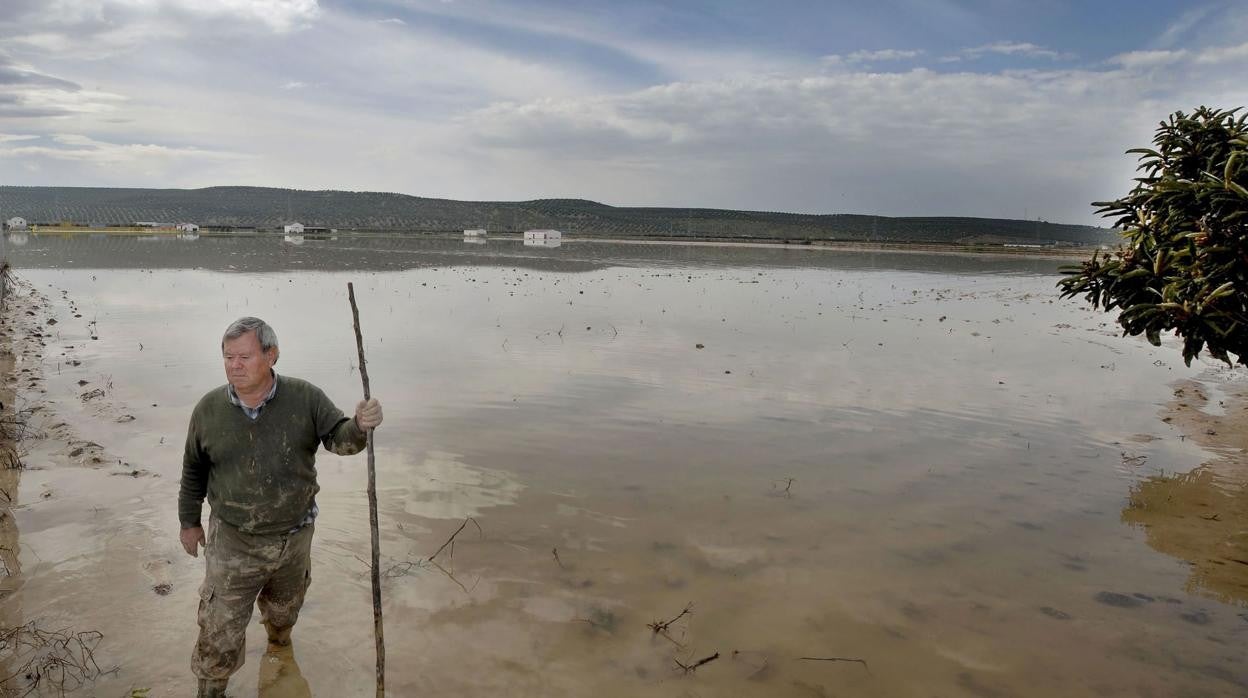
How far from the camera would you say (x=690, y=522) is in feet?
22.4

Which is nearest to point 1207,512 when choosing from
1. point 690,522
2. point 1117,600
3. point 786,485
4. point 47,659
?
point 1117,600

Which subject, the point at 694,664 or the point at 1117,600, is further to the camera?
the point at 1117,600

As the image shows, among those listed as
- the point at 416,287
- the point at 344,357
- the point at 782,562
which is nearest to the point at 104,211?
the point at 416,287

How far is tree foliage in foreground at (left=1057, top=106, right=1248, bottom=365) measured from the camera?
5746mm

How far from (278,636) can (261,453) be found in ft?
4.62

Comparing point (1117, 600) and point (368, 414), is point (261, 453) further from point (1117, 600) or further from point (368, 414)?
point (1117, 600)

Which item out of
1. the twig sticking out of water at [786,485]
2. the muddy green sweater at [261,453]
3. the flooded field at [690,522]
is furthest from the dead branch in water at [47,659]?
the twig sticking out of water at [786,485]

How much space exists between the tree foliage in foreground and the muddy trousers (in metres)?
6.34

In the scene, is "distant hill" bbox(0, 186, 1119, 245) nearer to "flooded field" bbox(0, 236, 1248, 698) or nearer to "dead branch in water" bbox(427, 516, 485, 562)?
"flooded field" bbox(0, 236, 1248, 698)

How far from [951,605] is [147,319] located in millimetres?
18696

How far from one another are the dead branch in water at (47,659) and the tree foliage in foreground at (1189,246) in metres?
7.60

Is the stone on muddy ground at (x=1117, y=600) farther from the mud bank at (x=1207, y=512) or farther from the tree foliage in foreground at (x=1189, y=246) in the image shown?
the tree foliage in foreground at (x=1189, y=246)

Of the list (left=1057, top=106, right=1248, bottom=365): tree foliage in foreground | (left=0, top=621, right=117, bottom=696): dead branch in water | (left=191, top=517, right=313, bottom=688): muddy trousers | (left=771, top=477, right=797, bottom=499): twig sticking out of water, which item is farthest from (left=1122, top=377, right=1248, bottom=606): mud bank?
(left=0, top=621, right=117, bottom=696): dead branch in water

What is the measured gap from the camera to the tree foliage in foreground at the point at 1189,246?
5.75m
